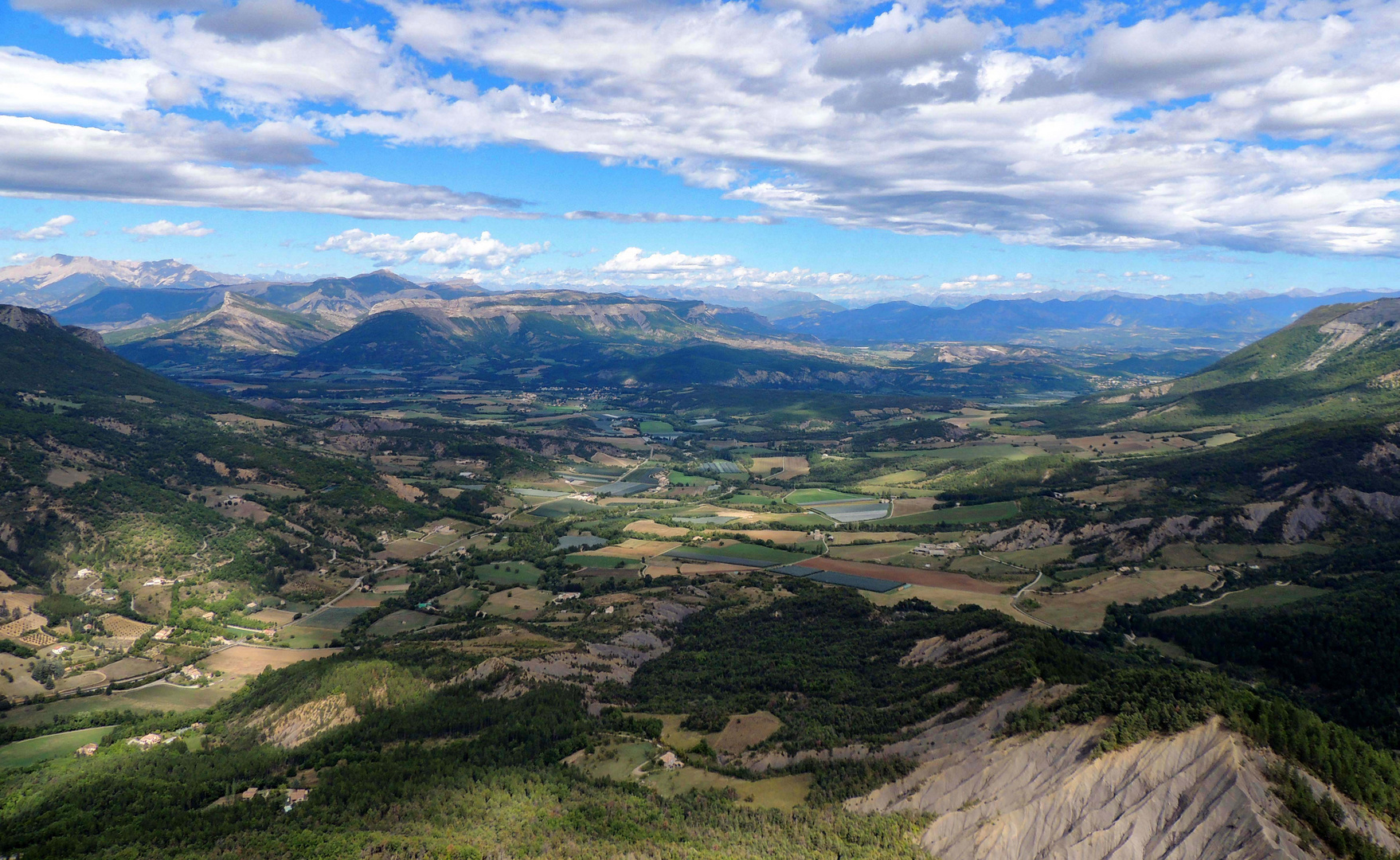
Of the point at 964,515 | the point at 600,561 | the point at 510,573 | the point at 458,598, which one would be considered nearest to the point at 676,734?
the point at 458,598

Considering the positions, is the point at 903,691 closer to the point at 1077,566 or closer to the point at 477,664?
the point at 477,664

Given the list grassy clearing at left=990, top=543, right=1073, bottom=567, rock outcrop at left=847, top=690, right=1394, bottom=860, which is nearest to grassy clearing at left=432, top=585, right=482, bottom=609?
rock outcrop at left=847, top=690, right=1394, bottom=860

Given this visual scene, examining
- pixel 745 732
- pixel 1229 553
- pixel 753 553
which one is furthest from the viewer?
pixel 753 553

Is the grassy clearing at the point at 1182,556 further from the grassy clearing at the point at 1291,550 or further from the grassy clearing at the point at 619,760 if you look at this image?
the grassy clearing at the point at 619,760

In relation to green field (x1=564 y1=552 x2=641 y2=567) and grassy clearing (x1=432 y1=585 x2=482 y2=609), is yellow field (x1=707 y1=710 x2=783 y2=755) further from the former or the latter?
green field (x1=564 y1=552 x2=641 y2=567)

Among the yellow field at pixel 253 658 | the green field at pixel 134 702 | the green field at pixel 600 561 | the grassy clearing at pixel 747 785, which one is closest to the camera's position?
the grassy clearing at pixel 747 785

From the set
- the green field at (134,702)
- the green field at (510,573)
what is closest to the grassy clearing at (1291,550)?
the green field at (510,573)

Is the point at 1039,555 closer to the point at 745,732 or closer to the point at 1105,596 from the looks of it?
the point at 1105,596
